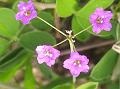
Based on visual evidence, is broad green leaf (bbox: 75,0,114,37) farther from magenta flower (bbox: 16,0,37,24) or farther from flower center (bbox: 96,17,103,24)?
magenta flower (bbox: 16,0,37,24)

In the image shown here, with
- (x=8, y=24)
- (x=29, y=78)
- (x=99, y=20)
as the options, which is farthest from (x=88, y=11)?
(x=29, y=78)

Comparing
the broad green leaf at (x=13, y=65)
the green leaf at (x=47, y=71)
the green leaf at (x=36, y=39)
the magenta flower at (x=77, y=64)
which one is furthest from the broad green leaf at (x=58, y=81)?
the magenta flower at (x=77, y=64)

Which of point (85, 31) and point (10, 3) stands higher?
point (10, 3)

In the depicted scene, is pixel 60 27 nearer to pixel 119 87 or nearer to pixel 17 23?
pixel 17 23

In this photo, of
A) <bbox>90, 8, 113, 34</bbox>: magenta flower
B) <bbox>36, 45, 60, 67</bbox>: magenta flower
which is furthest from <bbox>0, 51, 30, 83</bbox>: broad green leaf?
<bbox>90, 8, 113, 34</bbox>: magenta flower

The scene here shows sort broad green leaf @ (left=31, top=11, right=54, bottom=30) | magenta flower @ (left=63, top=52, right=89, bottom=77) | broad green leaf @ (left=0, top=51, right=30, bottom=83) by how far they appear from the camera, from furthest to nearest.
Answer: broad green leaf @ (left=0, top=51, right=30, bottom=83), broad green leaf @ (left=31, top=11, right=54, bottom=30), magenta flower @ (left=63, top=52, right=89, bottom=77)

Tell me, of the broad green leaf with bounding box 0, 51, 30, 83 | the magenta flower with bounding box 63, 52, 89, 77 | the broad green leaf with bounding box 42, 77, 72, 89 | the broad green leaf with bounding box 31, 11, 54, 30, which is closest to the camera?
the magenta flower with bounding box 63, 52, 89, 77

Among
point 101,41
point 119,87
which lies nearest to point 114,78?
point 119,87
